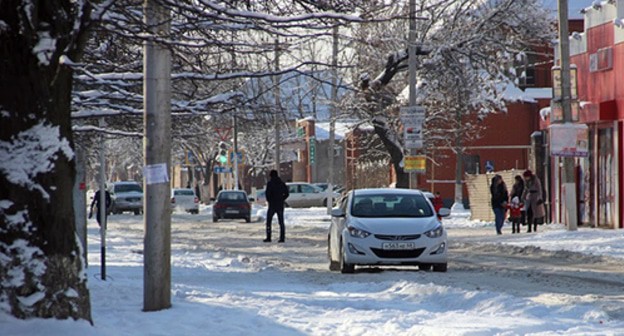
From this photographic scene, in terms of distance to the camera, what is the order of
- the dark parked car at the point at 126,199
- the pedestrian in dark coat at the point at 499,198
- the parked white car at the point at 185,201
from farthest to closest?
the parked white car at the point at 185,201 < the dark parked car at the point at 126,199 < the pedestrian in dark coat at the point at 499,198

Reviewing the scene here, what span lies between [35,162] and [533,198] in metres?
25.6

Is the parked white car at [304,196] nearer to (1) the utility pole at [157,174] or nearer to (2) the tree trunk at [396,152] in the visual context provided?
(2) the tree trunk at [396,152]

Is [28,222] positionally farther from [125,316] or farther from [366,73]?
[366,73]

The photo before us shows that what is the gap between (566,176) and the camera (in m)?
34.2

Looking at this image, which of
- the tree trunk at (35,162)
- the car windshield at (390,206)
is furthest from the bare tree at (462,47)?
the tree trunk at (35,162)

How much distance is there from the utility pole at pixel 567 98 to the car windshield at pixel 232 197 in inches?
876

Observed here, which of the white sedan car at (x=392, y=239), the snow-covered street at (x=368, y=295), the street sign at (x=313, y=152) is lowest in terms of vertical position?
the snow-covered street at (x=368, y=295)

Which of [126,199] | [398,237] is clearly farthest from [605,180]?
[126,199]

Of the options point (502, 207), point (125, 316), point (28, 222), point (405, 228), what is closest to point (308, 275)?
point (405, 228)

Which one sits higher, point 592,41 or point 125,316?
point 592,41

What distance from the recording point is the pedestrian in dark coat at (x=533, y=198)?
34.8m

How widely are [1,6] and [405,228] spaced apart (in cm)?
1119

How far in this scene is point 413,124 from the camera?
119 ft

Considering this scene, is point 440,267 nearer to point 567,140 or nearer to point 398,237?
point 398,237
